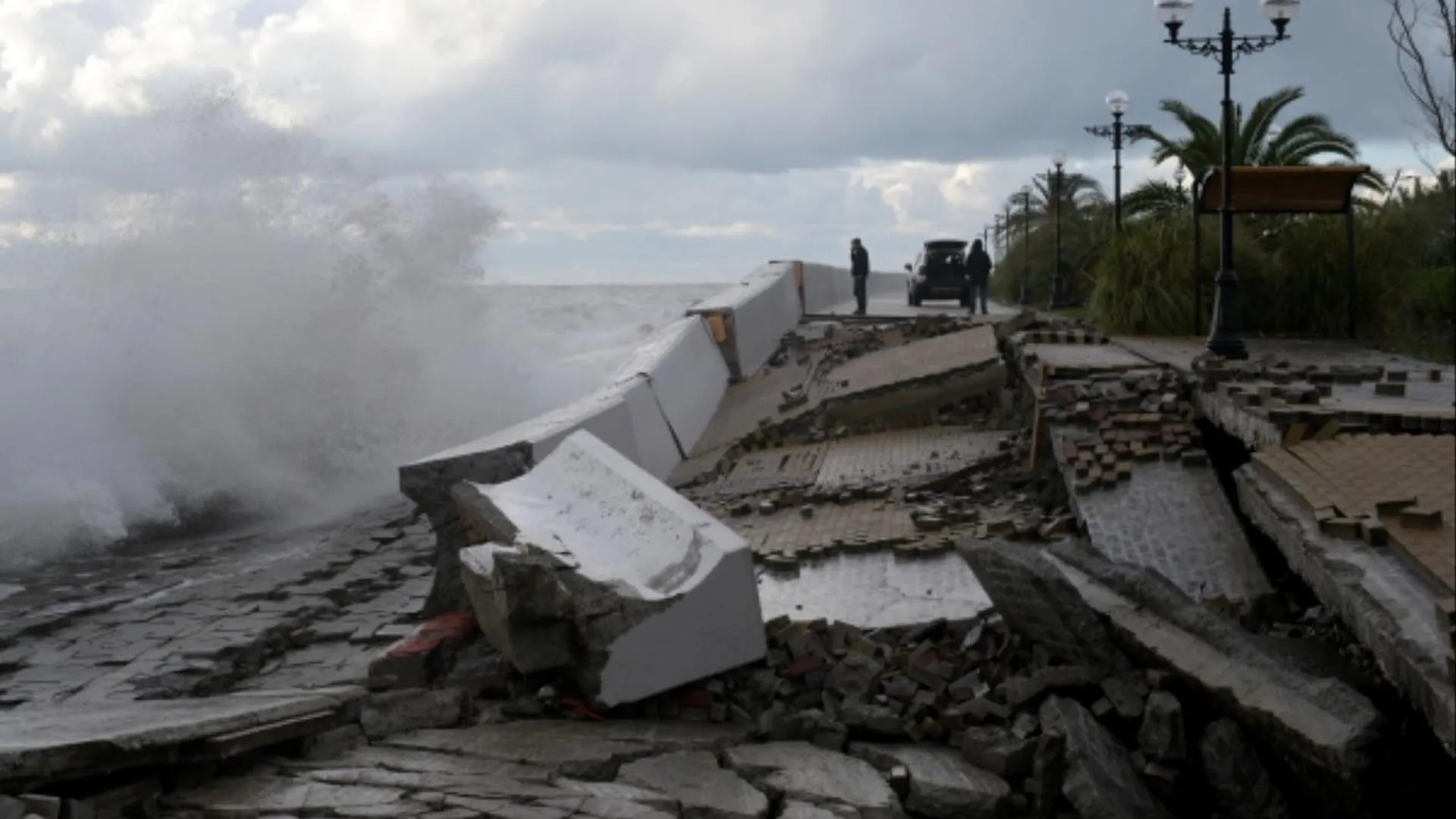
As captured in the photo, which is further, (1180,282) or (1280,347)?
(1180,282)

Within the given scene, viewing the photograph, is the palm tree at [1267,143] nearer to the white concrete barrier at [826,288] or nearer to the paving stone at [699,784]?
the white concrete barrier at [826,288]

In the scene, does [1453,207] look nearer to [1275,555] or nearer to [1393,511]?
[1275,555]

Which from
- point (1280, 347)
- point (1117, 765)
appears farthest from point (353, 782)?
point (1280, 347)

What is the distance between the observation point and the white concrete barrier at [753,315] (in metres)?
19.2

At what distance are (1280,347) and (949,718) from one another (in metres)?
9.63

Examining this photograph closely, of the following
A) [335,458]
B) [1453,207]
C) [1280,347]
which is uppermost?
[1453,207]

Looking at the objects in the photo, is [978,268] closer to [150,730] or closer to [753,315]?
[753,315]

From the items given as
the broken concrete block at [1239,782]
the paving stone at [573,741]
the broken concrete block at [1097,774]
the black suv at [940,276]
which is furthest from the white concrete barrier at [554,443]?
the black suv at [940,276]

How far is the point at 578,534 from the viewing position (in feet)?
25.1

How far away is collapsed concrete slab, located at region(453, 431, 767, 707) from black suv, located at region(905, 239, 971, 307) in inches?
1143

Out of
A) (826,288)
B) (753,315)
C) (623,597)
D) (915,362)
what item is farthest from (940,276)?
(623,597)

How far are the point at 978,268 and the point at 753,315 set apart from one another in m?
13.0

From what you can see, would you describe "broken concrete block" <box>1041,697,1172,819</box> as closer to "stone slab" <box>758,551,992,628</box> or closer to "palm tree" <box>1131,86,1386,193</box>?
"stone slab" <box>758,551,992,628</box>

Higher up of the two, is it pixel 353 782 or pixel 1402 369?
pixel 1402 369
